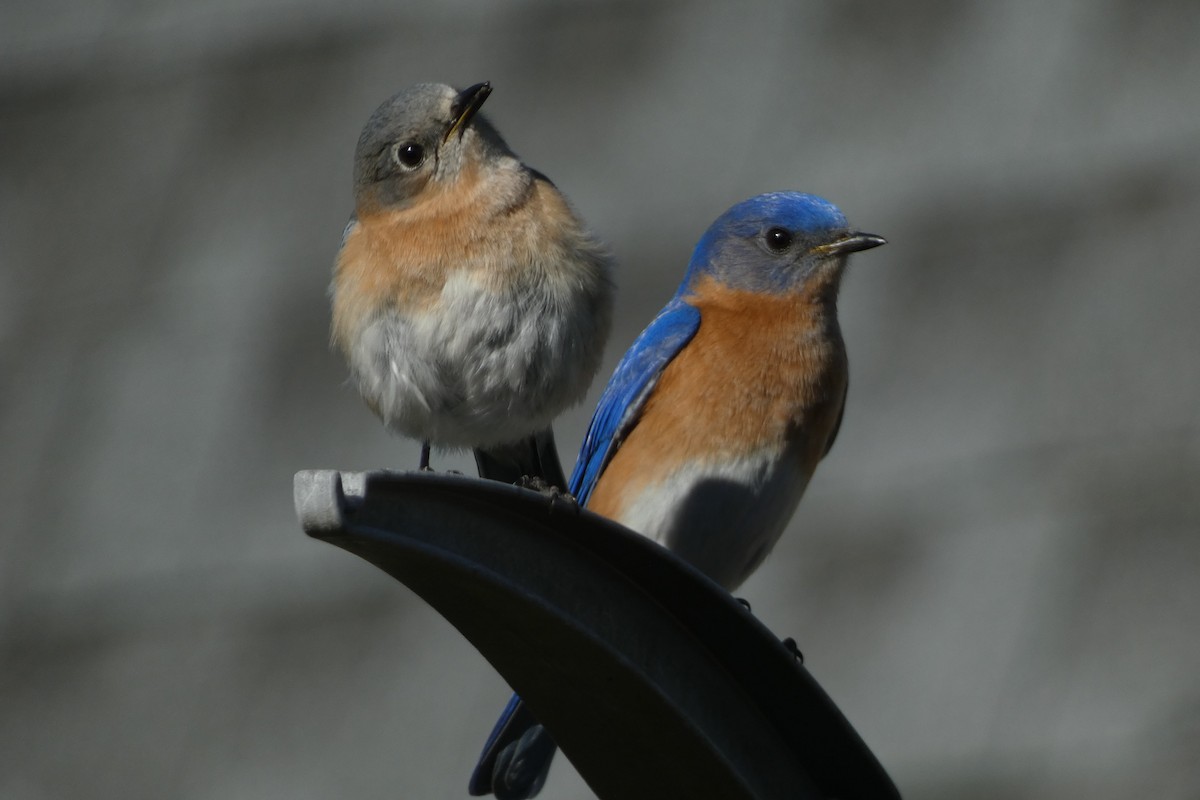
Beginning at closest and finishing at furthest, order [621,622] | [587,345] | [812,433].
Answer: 1. [621,622]
2. [587,345]
3. [812,433]

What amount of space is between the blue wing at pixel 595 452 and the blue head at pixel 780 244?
0.14 m

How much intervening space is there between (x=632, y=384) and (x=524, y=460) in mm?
306

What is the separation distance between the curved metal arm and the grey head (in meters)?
1.40

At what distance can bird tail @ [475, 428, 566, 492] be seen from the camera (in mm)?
3723

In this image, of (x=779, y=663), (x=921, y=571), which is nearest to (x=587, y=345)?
(x=779, y=663)

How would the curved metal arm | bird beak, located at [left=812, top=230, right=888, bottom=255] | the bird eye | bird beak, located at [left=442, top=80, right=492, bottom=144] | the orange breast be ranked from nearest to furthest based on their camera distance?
the curved metal arm, bird beak, located at [left=442, top=80, right=492, bottom=144], the bird eye, bird beak, located at [left=812, top=230, right=888, bottom=255], the orange breast

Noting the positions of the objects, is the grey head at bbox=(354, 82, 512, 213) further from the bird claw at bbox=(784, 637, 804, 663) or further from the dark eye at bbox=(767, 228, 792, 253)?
the bird claw at bbox=(784, 637, 804, 663)

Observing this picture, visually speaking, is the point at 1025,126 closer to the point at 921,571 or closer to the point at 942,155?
the point at 942,155

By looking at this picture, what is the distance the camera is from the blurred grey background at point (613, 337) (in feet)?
14.5

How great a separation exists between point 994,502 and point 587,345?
159 centimetres

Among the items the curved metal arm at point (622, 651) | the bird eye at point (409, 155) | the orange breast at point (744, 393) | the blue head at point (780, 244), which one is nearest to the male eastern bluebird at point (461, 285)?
the bird eye at point (409, 155)

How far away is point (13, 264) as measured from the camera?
18.1 feet

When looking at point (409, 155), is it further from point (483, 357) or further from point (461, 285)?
point (483, 357)

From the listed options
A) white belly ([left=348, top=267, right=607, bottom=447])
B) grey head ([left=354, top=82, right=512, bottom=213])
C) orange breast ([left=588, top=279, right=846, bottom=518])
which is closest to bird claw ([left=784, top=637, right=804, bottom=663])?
orange breast ([left=588, top=279, right=846, bottom=518])
